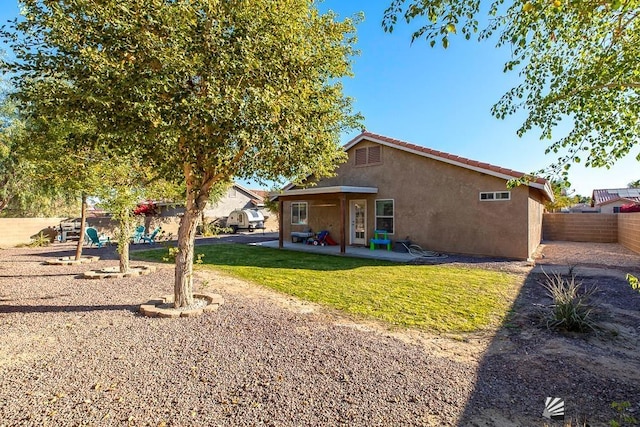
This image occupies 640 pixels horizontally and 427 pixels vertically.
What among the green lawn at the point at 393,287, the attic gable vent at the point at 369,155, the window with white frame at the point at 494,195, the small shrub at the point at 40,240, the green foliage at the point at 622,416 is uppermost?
the attic gable vent at the point at 369,155

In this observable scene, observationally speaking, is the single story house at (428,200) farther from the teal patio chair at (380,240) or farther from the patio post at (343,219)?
the teal patio chair at (380,240)

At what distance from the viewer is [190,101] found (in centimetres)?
432

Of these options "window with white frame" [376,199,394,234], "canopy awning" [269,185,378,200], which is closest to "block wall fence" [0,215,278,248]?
"canopy awning" [269,185,378,200]

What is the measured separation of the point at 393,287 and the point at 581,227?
56.8 feet

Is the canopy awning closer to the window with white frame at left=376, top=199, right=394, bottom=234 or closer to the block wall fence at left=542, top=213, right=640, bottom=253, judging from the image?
the window with white frame at left=376, top=199, right=394, bottom=234

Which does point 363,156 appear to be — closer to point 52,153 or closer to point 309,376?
point 52,153

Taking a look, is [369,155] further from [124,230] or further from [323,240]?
[124,230]

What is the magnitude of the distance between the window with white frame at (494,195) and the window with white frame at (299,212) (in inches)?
352

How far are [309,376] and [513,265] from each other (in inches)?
376

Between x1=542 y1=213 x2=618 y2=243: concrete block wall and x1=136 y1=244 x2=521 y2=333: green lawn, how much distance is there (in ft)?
44.3

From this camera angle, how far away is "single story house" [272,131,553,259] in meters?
12.0

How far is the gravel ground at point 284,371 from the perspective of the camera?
298cm

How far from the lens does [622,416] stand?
292 centimetres

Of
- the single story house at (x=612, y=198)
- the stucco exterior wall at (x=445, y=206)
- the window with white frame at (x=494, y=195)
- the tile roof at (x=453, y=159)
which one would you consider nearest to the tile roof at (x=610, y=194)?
the single story house at (x=612, y=198)
